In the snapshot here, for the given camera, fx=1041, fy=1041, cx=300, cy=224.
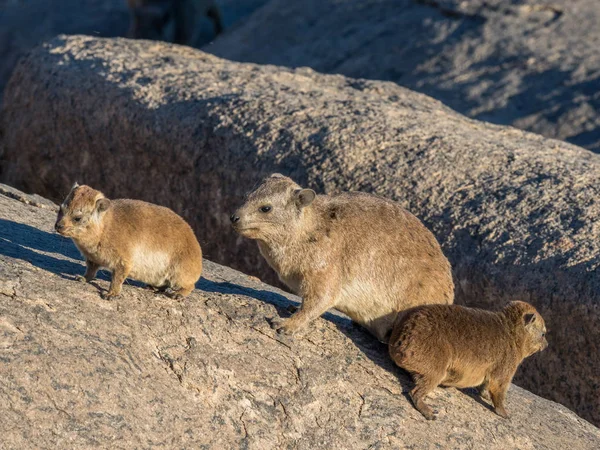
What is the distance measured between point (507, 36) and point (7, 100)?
8647mm

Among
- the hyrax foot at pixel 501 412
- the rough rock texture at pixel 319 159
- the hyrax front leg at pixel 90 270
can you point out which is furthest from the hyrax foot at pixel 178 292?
the rough rock texture at pixel 319 159

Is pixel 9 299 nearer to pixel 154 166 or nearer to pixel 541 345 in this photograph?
pixel 541 345

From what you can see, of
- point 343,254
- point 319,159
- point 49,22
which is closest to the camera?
point 343,254

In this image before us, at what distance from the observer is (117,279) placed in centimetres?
721

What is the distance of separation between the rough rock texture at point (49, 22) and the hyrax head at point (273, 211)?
1675cm

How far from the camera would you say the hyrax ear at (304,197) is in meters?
7.74

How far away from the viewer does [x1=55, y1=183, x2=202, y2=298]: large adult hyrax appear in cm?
724

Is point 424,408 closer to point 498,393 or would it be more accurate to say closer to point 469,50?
point 498,393

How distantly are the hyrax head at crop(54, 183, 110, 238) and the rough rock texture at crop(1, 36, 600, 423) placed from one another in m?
3.80

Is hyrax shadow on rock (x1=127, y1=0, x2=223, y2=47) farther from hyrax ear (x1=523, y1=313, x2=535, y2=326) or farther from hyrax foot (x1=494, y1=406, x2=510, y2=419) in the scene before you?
hyrax foot (x1=494, y1=406, x2=510, y2=419)

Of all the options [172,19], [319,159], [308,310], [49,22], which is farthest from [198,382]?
[172,19]

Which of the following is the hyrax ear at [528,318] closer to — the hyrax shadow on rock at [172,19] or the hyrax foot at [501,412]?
the hyrax foot at [501,412]

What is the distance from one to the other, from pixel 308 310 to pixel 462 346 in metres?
1.14

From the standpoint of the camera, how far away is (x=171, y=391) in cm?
661
